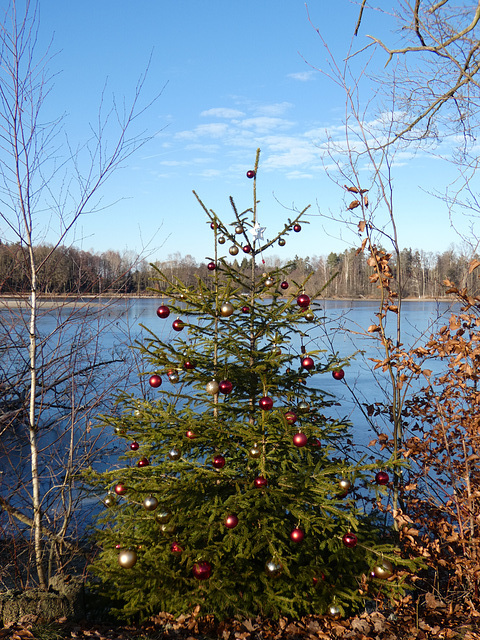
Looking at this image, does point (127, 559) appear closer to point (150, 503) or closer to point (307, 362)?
point (150, 503)

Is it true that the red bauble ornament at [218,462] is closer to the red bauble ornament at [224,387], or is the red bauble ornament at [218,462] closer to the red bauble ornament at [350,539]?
the red bauble ornament at [224,387]

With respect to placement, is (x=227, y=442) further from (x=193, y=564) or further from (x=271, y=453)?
(x=193, y=564)

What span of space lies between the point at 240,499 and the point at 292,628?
1.12 m

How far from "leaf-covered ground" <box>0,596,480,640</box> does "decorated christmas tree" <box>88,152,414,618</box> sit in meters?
0.13

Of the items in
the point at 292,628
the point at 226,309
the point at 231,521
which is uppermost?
the point at 226,309

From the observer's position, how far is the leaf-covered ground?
334cm

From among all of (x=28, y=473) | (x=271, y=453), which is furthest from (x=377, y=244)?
(x=28, y=473)

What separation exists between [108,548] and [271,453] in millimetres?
1509

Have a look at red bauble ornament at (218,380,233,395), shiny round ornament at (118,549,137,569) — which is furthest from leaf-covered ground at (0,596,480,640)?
red bauble ornament at (218,380,233,395)

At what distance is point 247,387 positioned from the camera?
3926mm

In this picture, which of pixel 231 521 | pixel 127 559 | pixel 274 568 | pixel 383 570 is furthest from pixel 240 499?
pixel 383 570

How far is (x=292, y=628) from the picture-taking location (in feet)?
11.5

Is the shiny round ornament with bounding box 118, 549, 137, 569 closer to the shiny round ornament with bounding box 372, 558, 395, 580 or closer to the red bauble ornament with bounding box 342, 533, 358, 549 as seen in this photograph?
the red bauble ornament with bounding box 342, 533, 358, 549

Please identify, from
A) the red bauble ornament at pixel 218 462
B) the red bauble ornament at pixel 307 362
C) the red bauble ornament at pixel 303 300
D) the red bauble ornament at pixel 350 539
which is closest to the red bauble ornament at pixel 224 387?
the red bauble ornament at pixel 218 462
